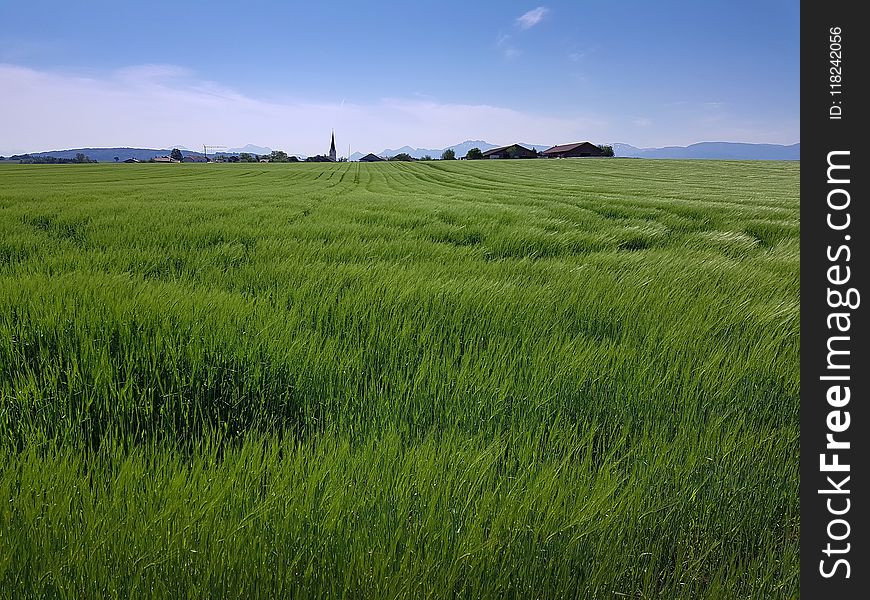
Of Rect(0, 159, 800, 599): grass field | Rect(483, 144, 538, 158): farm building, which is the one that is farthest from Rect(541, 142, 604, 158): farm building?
Rect(0, 159, 800, 599): grass field

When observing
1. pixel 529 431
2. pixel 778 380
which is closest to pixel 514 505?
pixel 529 431

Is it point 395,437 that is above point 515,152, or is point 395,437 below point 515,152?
below

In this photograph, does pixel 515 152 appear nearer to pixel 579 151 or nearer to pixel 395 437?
pixel 579 151

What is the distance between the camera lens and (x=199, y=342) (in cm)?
176

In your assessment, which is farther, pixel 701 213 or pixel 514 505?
pixel 701 213

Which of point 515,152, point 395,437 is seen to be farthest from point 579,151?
point 395,437

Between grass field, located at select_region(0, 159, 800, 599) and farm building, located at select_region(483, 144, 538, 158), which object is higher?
farm building, located at select_region(483, 144, 538, 158)

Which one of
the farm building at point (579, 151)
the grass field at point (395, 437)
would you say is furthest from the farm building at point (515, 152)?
the grass field at point (395, 437)

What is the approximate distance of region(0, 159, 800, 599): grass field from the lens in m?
0.93

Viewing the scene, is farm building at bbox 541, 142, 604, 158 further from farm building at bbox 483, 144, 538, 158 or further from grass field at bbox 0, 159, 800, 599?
grass field at bbox 0, 159, 800, 599

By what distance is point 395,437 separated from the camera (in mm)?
1279

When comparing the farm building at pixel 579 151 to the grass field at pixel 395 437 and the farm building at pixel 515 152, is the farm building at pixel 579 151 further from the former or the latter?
the grass field at pixel 395 437

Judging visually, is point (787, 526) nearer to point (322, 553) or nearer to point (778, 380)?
point (778, 380)
